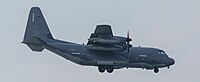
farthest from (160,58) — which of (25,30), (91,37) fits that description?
(25,30)

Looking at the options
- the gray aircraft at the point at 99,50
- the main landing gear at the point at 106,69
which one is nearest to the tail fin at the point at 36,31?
the gray aircraft at the point at 99,50

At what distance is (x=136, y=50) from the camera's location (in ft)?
292

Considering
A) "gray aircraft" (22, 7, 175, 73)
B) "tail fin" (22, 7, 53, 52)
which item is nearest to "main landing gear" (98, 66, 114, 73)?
"gray aircraft" (22, 7, 175, 73)

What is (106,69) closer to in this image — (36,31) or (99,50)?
(99,50)

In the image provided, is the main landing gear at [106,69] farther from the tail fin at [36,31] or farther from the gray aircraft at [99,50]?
the tail fin at [36,31]

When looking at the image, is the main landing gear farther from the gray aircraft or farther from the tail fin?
the tail fin

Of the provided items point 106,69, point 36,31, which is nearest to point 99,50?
point 106,69

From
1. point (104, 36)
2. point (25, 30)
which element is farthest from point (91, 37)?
point (25, 30)

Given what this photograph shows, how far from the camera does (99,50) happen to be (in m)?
87.6

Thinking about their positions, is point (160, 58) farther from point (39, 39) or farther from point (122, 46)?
point (39, 39)

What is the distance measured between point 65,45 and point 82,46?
1571 millimetres

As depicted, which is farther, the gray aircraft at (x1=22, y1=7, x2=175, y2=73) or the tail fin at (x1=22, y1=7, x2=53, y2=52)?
the tail fin at (x1=22, y1=7, x2=53, y2=52)

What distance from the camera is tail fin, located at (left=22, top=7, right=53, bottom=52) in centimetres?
8856

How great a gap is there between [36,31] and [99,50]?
6.42m
